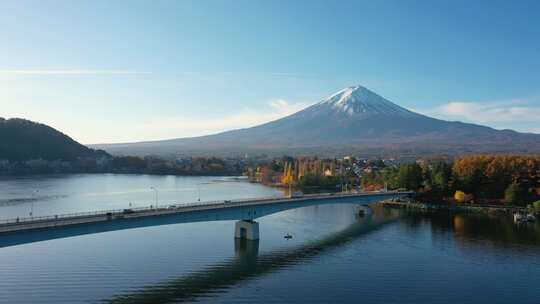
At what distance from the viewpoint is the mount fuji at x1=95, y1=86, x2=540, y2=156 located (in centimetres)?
14125

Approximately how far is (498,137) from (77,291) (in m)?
164

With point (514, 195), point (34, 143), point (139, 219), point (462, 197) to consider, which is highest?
point (34, 143)

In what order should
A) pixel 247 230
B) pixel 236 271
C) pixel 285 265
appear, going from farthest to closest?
1. pixel 247 230
2. pixel 285 265
3. pixel 236 271

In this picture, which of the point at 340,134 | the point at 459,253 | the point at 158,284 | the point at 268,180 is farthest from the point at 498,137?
the point at 158,284

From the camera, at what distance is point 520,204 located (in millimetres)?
42188

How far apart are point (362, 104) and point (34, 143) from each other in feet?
389

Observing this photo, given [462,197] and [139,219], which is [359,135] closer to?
[462,197]

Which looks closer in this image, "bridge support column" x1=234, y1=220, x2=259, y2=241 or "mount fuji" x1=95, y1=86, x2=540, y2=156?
"bridge support column" x1=234, y1=220, x2=259, y2=241

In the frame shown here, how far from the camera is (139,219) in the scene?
22219 millimetres

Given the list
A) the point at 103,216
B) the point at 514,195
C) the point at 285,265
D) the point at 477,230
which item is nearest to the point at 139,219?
the point at 103,216

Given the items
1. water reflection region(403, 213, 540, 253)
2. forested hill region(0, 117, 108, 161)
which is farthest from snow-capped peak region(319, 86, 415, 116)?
water reflection region(403, 213, 540, 253)

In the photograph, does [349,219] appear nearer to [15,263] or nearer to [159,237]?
[159,237]

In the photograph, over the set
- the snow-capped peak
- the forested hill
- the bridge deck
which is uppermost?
the snow-capped peak

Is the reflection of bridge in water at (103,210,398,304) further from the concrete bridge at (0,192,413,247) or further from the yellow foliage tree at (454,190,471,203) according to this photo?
the yellow foliage tree at (454,190,471,203)
